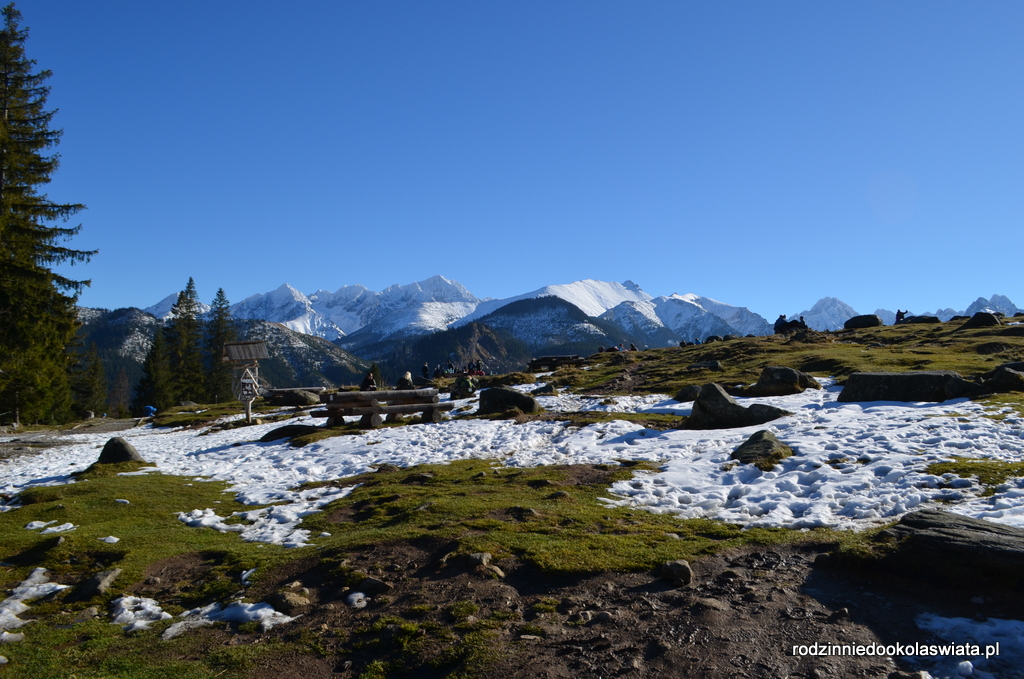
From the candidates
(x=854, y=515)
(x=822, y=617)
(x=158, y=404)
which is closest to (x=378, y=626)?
(x=822, y=617)

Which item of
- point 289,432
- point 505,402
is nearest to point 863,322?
point 505,402

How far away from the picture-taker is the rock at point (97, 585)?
7.68 m

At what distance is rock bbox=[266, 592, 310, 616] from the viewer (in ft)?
22.5

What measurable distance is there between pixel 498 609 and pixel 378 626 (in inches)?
54.7

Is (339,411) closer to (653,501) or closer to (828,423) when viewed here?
(653,501)

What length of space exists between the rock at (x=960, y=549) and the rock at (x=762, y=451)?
5335 millimetres

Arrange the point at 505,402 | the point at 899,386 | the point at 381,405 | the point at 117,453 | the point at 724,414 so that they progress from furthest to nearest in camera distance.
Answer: the point at 505,402, the point at 381,405, the point at 899,386, the point at 117,453, the point at 724,414

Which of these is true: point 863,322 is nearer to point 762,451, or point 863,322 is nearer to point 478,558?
point 762,451

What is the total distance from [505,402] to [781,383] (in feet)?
40.7

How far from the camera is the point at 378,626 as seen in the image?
6230mm

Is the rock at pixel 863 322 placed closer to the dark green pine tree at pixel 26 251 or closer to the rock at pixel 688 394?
the rock at pixel 688 394

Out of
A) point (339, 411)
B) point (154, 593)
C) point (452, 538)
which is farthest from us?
point (339, 411)

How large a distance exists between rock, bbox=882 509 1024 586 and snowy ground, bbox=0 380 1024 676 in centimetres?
161

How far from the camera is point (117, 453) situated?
19344 millimetres
